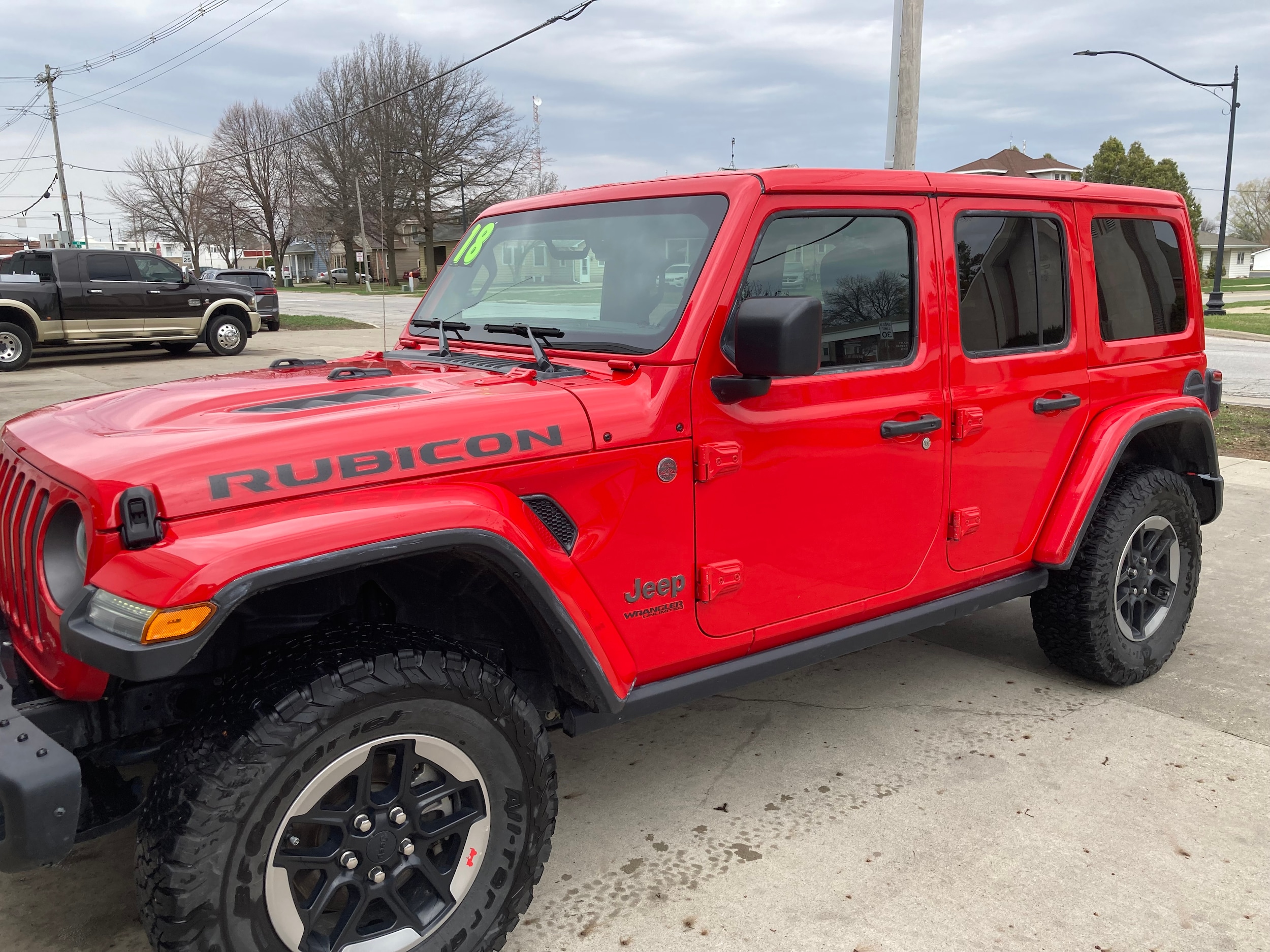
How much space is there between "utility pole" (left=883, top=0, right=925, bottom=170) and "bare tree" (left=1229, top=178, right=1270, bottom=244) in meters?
104

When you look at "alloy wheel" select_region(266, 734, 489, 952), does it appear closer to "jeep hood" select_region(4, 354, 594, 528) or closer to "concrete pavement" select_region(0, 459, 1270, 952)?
"concrete pavement" select_region(0, 459, 1270, 952)

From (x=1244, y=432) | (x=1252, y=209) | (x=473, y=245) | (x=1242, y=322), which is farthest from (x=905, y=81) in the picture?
(x=1252, y=209)

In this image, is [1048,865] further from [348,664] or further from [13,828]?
[13,828]

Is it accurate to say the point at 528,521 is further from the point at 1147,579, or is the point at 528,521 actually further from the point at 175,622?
the point at 1147,579

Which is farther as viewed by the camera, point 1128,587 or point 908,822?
point 1128,587

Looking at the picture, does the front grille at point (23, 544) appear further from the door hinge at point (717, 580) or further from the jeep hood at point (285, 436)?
the door hinge at point (717, 580)

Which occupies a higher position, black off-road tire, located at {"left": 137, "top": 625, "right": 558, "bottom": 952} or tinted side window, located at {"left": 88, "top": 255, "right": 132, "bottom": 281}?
tinted side window, located at {"left": 88, "top": 255, "right": 132, "bottom": 281}

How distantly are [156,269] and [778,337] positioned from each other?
17299mm

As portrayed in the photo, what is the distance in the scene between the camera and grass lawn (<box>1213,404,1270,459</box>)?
8656 millimetres

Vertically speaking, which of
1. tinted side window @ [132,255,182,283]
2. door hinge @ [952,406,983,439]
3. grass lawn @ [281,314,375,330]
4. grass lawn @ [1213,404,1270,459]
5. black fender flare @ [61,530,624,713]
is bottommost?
grass lawn @ [1213,404,1270,459]

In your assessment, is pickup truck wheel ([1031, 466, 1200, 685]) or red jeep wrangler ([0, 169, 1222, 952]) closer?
red jeep wrangler ([0, 169, 1222, 952])

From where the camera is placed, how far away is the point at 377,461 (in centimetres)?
213

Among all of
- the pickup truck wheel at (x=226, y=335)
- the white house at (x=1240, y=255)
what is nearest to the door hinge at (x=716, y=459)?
the pickup truck wheel at (x=226, y=335)

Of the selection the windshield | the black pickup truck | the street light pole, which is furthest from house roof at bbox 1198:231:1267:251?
the windshield
